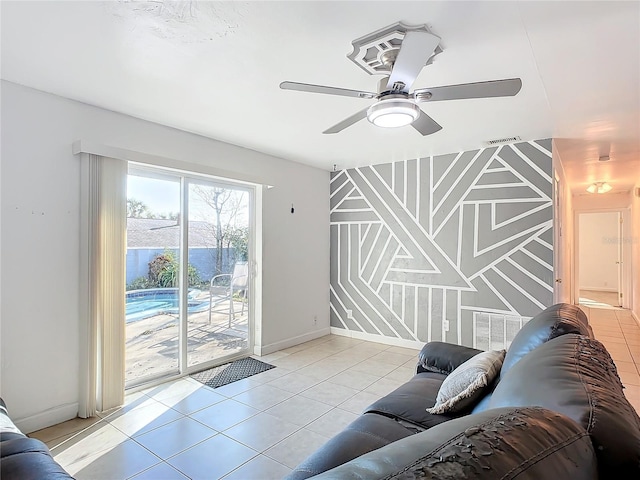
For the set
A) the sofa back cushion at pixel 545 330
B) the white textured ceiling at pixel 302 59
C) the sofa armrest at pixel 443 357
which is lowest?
the sofa armrest at pixel 443 357

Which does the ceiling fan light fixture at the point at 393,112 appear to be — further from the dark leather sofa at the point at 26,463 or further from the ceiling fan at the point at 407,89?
the dark leather sofa at the point at 26,463

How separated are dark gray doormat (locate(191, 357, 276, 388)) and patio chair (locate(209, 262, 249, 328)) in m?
0.53

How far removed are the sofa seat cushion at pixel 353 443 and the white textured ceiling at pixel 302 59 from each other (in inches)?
79.3

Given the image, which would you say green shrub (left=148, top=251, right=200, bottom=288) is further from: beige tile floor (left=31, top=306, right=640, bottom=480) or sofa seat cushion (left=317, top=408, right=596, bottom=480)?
sofa seat cushion (left=317, top=408, right=596, bottom=480)

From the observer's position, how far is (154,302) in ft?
11.5

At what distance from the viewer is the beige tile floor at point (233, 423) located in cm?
223

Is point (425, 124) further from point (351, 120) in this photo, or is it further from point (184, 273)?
point (184, 273)

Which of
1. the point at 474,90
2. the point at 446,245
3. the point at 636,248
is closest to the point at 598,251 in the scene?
the point at 636,248

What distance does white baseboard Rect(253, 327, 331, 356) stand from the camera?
4.45 m

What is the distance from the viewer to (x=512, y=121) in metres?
3.28

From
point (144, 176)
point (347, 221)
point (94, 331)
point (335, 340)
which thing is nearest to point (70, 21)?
point (144, 176)

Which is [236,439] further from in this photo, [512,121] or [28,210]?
[512,121]

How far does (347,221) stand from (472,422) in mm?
4711

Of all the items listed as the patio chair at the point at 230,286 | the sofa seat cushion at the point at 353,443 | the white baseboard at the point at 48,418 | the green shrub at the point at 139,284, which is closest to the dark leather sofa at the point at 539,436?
the sofa seat cushion at the point at 353,443
